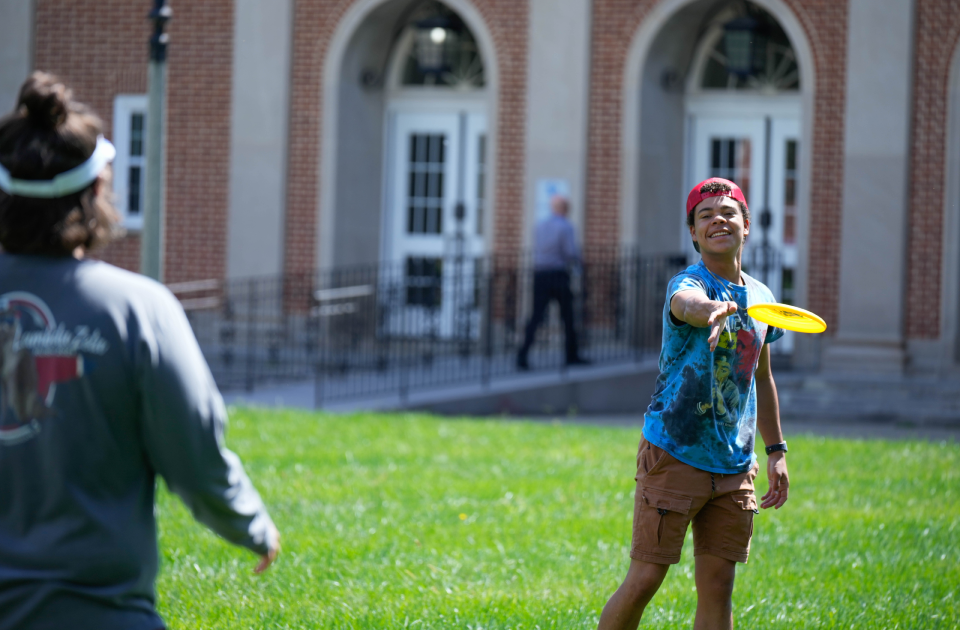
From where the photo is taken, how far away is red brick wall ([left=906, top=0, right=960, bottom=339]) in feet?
42.4

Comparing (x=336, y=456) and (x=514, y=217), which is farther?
(x=514, y=217)

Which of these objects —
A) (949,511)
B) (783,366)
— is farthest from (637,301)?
(949,511)

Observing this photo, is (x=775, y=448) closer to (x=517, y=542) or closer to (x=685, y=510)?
(x=685, y=510)

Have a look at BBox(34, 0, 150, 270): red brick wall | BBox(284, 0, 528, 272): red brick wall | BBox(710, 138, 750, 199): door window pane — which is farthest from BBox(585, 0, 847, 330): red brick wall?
BBox(34, 0, 150, 270): red brick wall

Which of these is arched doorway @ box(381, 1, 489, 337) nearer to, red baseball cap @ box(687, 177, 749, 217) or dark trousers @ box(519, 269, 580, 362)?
dark trousers @ box(519, 269, 580, 362)

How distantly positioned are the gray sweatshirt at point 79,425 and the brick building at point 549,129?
39.1 ft

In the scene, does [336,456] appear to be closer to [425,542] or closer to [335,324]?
[425,542]

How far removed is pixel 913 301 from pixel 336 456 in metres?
7.77

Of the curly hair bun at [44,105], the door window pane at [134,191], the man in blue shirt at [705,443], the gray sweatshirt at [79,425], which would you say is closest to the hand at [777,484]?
the man in blue shirt at [705,443]

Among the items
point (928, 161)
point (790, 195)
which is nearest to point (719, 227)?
point (928, 161)

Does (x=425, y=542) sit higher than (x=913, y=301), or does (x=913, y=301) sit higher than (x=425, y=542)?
(x=913, y=301)

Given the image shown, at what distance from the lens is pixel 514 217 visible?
14.6m

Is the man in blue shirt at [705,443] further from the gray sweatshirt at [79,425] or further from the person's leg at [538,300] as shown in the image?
the person's leg at [538,300]

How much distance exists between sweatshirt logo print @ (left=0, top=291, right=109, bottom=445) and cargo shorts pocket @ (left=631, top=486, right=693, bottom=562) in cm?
196
